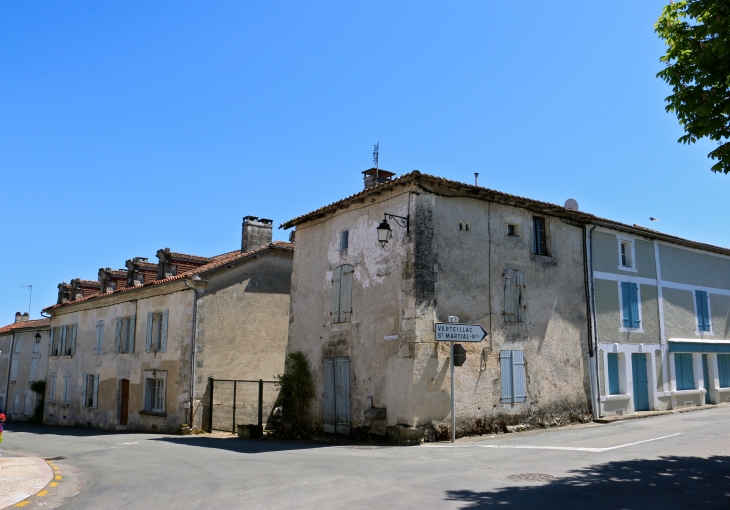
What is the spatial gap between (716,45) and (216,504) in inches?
342

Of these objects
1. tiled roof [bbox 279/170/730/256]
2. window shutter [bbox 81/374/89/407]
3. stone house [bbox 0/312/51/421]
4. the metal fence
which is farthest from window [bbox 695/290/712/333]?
stone house [bbox 0/312/51/421]

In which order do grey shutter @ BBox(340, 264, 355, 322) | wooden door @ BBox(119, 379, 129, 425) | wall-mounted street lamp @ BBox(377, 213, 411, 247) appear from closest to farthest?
1. wall-mounted street lamp @ BBox(377, 213, 411, 247)
2. grey shutter @ BBox(340, 264, 355, 322)
3. wooden door @ BBox(119, 379, 129, 425)

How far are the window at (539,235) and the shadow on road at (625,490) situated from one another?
29.2 ft

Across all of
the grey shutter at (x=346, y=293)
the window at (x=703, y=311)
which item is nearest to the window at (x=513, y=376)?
the grey shutter at (x=346, y=293)

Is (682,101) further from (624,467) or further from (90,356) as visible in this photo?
(90,356)

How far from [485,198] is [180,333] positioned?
11569 mm

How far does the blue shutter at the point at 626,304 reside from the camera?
19797 mm

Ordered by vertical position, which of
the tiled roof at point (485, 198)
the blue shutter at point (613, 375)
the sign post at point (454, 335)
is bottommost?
the blue shutter at point (613, 375)

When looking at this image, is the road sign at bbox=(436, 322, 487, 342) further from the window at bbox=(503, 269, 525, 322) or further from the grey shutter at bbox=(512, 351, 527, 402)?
the grey shutter at bbox=(512, 351, 527, 402)

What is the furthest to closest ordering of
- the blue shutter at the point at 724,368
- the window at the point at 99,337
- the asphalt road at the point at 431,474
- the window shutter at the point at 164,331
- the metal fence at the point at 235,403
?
the window at the point at 99,337, the blue shutter at the point at 724,368, the window shutter at the point at 164,331, the metal fence at the point at 235,403, the asphalt road at the point at 431,474

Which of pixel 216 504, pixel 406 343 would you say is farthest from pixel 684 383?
pixel 216 504

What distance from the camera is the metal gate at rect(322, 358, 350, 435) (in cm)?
1630

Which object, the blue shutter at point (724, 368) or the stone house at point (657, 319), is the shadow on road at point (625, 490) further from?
the blue shutter at point (724, 368)

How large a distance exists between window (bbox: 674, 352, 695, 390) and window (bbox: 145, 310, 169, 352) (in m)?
17.6
